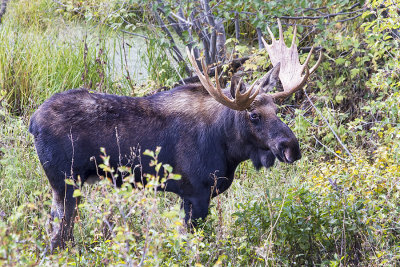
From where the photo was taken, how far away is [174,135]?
541 cm

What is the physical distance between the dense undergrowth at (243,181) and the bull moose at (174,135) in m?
0.26

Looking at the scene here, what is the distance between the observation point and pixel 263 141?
17.2 feet

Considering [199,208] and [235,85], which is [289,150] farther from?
[199,208]

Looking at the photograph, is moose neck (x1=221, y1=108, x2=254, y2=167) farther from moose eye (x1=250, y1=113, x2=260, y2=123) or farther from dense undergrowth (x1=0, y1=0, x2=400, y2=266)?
dense undergrowth (x1=0, y1=0, x2=400, y2=266)

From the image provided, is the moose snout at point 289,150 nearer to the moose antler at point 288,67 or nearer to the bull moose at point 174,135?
the bull moose at point 174,135

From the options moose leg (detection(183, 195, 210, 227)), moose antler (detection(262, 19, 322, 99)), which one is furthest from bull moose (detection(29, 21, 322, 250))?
moose antler (detection(262, 19, 322, 99))

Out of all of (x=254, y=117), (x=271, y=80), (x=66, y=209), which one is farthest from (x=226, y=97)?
(x=66, y=209)

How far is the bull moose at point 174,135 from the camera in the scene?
200 inches

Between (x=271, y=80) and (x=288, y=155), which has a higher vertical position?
(x=271, y=80)

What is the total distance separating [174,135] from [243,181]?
4.72 feet

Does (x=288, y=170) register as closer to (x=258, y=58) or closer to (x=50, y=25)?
(x=258, y=58)

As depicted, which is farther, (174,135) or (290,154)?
(174,135)

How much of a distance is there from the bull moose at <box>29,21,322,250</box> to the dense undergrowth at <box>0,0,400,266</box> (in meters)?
0.26

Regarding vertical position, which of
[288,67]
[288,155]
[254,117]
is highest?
[288,67]
